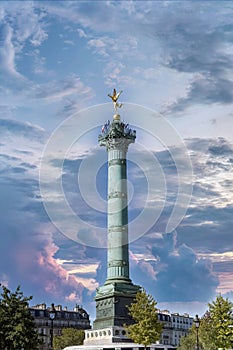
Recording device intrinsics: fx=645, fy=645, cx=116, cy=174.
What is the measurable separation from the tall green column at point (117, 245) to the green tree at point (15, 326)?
32033 mm

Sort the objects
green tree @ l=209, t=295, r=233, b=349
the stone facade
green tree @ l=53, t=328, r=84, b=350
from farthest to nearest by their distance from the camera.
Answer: the stone facade < green tree @ l=53, t=328, r=84, b=350 < green tree @ l=209, t=295, r=233, b=349

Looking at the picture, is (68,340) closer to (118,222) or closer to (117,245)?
(117,245)

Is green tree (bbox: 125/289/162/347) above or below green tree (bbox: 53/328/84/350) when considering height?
below

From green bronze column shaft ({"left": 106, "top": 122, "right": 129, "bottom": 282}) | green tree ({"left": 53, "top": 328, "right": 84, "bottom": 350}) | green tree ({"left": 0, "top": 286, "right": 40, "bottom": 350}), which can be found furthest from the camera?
green tree ({"left": 53, "top": 328, "right": 84, "bottom": 350})

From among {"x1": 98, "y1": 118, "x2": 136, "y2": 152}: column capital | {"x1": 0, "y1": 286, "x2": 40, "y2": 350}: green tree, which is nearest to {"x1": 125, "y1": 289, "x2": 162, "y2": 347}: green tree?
{"x1": 0, "y1": 286, "x2": 40, "y2": 350}: green tree

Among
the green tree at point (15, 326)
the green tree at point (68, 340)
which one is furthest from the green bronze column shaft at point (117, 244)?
the green tree at point (15, 326)

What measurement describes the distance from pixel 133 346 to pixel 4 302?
2792cm

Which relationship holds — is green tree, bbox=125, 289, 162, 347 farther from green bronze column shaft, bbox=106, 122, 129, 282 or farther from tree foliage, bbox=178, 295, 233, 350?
green bronze column shaft, bbox=106, 122, 129, 282

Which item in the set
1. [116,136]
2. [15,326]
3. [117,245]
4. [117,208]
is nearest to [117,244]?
[117,245]

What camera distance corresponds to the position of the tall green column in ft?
333

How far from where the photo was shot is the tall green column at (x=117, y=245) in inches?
4001

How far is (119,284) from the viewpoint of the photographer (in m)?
103

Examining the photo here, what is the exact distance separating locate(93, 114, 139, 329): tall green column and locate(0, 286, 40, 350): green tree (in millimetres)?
32033

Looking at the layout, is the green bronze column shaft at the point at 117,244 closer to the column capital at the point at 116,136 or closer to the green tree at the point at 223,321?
the column capital at the point at 116,136
